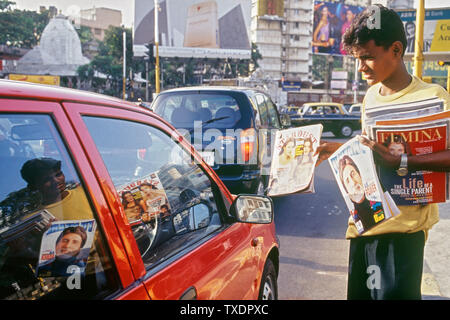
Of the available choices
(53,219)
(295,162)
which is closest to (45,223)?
(53,219)

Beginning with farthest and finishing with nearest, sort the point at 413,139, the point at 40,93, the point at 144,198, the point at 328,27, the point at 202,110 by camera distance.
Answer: the point at 328,27
the point at 202,110
the point at 413,139
the point at 144,198
the point at 40,93

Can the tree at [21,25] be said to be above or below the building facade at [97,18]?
below

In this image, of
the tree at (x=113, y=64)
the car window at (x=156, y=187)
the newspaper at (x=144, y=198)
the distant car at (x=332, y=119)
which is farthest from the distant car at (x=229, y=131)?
the tree at (x=113, y=64)

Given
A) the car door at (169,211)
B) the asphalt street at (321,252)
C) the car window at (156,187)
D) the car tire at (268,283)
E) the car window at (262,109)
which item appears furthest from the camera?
the car window at (262,109)

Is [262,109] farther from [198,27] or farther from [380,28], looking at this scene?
[198,27]

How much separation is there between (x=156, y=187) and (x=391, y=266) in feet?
3.82

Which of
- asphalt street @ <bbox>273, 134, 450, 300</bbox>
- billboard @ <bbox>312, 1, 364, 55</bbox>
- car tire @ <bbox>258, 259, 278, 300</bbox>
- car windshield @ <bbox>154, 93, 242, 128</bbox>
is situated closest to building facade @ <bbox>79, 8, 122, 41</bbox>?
billboard @ <bbox>312, 1, 364, 55</bbox>

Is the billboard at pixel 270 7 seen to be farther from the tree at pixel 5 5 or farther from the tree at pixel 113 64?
the tree at pixel 5 5

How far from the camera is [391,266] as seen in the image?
6.95 ft

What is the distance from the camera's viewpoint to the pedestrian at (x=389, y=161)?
6.50 feet

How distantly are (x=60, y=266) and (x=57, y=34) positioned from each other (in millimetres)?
59816

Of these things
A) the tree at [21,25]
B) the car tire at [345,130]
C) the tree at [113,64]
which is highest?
the tree at [21,25]

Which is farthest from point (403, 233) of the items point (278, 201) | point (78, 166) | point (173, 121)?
point (278, 201)
